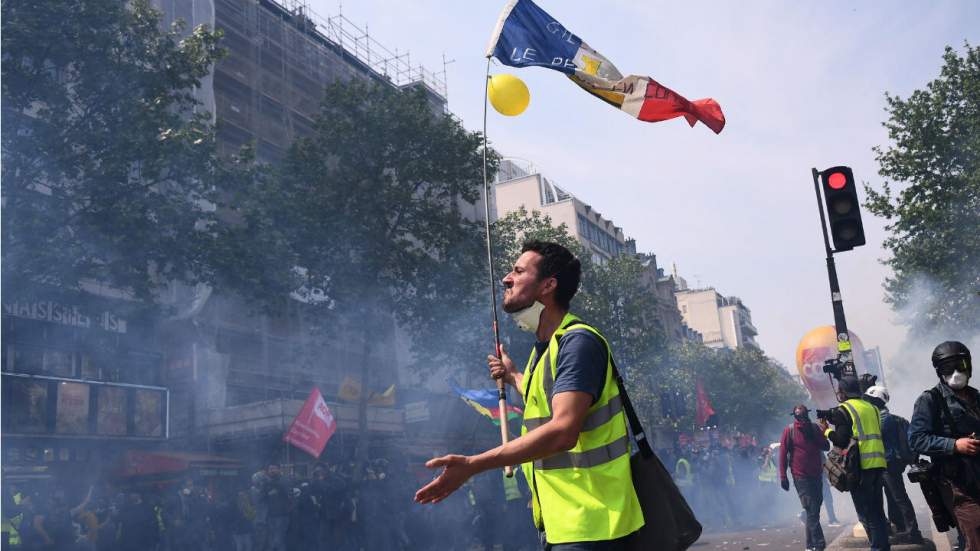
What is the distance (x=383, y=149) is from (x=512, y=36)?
62.3 ft

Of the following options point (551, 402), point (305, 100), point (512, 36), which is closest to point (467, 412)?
point (305, 100)

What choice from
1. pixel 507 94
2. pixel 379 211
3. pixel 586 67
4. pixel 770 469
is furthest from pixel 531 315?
pixel 770 469

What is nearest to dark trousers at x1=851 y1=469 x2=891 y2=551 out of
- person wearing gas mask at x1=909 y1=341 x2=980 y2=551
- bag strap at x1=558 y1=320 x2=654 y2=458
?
person wearing gas mask at x1=909 y1=341 x2=980 y2=551

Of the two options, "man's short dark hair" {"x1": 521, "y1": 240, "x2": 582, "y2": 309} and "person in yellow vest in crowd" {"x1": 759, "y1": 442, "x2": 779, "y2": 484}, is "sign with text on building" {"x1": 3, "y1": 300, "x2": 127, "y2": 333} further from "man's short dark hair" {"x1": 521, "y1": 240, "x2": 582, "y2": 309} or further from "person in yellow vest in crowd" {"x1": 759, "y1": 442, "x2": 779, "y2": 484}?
"man's short dark hair" {"x1": 521, "y1": 240, "x2": 582, "y2": 309}

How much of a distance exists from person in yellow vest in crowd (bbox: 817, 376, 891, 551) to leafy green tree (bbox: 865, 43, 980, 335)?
2260 centimetres

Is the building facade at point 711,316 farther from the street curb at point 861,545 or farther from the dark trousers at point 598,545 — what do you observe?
the dark trousers at point 598,545

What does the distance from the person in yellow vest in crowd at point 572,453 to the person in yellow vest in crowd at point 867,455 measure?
538cm

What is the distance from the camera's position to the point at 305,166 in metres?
25.1

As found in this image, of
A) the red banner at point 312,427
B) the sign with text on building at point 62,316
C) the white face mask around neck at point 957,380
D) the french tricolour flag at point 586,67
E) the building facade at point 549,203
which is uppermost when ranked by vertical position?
the building facade at point 549,203

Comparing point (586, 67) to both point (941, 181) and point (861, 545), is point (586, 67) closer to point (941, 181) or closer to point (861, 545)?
point (861, 545)

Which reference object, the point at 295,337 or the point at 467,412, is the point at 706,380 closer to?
the point at 467,412

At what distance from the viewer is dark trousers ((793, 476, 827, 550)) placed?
9461 mm

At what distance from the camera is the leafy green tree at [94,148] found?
50.1 feet

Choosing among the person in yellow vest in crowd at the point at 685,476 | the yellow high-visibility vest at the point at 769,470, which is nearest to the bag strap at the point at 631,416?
the person in yellow vest in crowd at the point at 685,476
